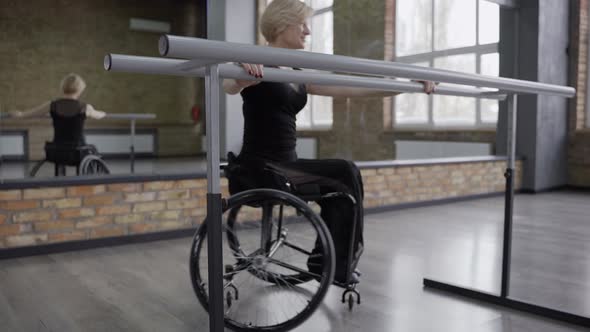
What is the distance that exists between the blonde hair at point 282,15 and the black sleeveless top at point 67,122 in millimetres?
2221

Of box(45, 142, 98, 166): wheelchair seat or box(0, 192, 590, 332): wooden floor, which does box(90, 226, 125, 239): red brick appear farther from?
box(45, 142, 98, 166): wheelchair seat

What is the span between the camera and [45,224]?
2.97m

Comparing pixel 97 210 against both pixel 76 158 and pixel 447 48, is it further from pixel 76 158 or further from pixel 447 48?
pixel 447 48

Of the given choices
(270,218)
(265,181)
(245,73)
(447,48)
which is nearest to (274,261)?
(270,218)

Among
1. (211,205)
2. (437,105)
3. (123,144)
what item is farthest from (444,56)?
(211,205)

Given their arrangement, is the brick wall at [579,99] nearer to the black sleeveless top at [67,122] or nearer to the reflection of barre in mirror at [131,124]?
the reflection of barre in mirror at [131,124]

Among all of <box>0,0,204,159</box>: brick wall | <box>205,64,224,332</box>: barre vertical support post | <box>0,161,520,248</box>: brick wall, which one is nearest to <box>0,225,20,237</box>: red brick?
<box>0,161,520,248</box>: brick wall

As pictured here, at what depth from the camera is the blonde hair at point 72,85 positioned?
398 cm

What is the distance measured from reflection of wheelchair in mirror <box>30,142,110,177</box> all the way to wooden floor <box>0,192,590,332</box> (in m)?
0.60

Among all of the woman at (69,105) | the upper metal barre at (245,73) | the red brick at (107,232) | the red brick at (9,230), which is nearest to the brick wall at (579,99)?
the upper metal barre at (245,73)

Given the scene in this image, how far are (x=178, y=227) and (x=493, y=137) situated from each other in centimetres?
360

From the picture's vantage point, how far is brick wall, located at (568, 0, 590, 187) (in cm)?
586

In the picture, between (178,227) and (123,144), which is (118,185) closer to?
(178,227)

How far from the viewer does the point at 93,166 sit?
3506 millimetres
